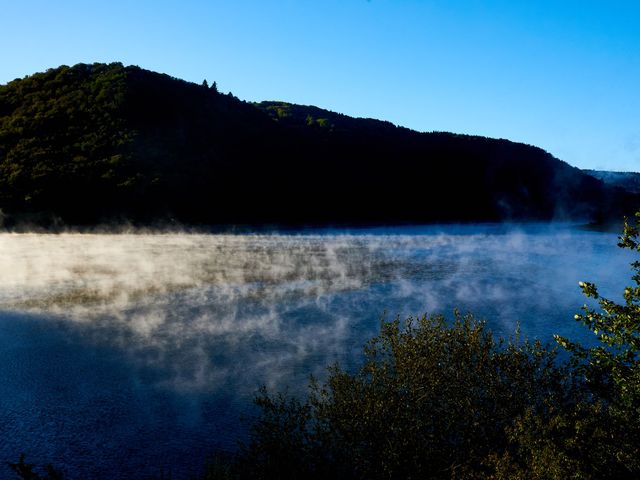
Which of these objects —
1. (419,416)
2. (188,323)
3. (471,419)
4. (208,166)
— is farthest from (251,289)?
(208,166)

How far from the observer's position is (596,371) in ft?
37.5

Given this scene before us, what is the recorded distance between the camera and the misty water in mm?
14703

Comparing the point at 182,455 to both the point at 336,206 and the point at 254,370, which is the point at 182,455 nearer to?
the point at 254,370

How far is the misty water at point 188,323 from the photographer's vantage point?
48.2ft

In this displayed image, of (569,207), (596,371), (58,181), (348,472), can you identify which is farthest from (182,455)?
(569,207)

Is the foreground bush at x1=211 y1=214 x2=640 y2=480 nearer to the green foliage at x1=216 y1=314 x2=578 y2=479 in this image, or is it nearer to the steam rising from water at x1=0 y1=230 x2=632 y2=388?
the green foliage at x1=216 y1=314 x2=578 y2=479

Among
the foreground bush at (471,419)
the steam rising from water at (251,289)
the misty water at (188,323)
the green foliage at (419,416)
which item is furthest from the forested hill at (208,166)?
the foreground bush at (471,419)

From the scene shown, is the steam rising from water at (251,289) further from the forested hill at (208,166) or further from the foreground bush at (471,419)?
the forested hill at (208,166)

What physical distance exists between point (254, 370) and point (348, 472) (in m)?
9.26

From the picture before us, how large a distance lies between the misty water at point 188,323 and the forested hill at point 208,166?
24506mm

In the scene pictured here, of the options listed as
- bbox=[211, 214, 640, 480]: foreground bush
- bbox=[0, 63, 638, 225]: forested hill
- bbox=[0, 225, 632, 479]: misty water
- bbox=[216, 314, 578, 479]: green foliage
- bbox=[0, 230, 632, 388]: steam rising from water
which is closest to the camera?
bbox=[211, 214, 640, 480]: foreground bush

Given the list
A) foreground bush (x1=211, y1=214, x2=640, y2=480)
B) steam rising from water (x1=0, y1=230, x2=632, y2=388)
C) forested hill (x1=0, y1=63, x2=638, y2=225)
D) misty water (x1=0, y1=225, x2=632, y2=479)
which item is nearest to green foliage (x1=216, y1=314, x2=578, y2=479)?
foreground bush (x1=211, y1=214, x2=640, y2=480)

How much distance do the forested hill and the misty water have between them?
2451 centimetres

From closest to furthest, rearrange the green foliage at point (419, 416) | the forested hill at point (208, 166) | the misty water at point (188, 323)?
Result: 1. the green foliage at point (419, 416)
2. the misty water at point (188, 323)
3. the forested hill at point (208, 166)
